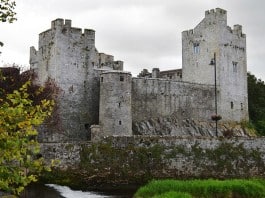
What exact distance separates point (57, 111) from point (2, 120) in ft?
117

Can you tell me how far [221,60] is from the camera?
52812 millimetres

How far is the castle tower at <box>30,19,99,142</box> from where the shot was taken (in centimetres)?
4266

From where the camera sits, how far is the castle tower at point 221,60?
5275 centimetres

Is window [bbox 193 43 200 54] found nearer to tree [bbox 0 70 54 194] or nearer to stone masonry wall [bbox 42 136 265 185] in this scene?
stone masonry wall [bbox 42 136 265 185]

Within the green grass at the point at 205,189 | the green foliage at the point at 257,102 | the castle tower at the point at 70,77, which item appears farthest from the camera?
the green foliage at the point at 257,102

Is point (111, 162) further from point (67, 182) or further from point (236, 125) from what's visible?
point (236, 125)

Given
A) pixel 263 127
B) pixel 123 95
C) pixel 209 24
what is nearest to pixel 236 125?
pixel 263 127

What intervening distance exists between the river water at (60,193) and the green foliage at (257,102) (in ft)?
105

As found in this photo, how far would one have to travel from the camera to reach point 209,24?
53.5m

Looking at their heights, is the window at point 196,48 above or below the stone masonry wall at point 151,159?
above

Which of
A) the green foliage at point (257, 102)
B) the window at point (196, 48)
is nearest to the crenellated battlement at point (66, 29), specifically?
the window at point (196, 48)

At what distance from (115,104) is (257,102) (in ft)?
84.5

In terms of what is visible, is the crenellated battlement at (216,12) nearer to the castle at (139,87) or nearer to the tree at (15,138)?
the castle at (139,87)

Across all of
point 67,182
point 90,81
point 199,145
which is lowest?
point 67,182
